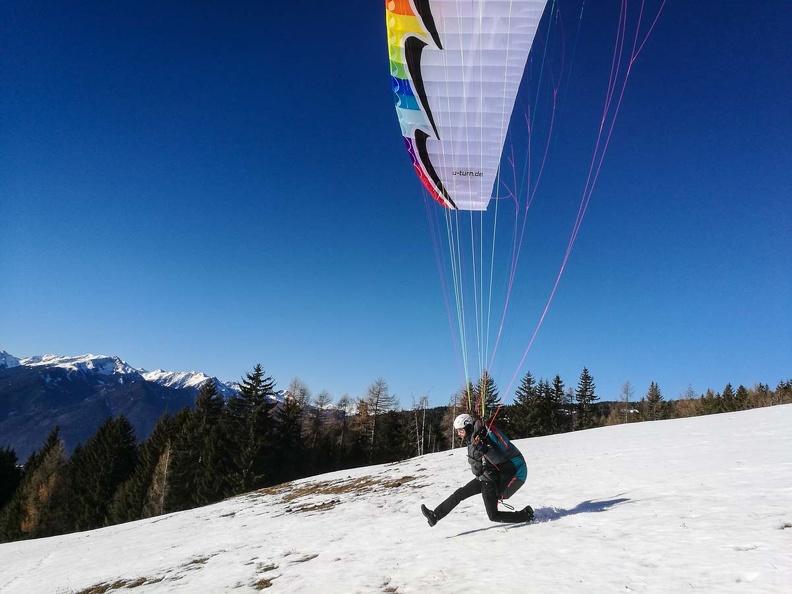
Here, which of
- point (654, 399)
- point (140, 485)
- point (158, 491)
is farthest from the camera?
point (654, 399)

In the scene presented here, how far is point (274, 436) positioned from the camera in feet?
127

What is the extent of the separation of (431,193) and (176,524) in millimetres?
14427

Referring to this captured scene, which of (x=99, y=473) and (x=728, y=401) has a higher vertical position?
(x=728, y=401)

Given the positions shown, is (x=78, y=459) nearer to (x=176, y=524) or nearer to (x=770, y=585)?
(x=176, y=524)

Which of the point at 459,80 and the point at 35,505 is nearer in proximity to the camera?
the point at 459,80

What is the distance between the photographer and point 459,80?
28.9 feet

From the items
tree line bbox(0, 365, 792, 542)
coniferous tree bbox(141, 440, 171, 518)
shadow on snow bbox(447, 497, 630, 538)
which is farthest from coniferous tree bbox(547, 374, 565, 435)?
shadow on snow bbox(447, 497, 630, 538)

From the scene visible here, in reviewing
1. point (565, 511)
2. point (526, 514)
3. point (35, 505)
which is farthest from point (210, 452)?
point (526, 514)

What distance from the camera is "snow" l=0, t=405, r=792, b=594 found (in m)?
4.58

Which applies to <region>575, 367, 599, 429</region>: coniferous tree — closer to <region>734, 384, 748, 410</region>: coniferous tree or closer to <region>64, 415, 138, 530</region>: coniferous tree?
<region>734, 384, 748, 410</region>: coniferous tree

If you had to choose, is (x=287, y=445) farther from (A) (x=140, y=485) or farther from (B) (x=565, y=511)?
(B) (x=565, y=511)

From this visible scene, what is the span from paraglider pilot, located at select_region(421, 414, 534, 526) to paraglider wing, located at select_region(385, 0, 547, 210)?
18.0 feet

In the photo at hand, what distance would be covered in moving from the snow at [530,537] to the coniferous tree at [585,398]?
48518 mm

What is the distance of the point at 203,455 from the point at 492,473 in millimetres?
37791
